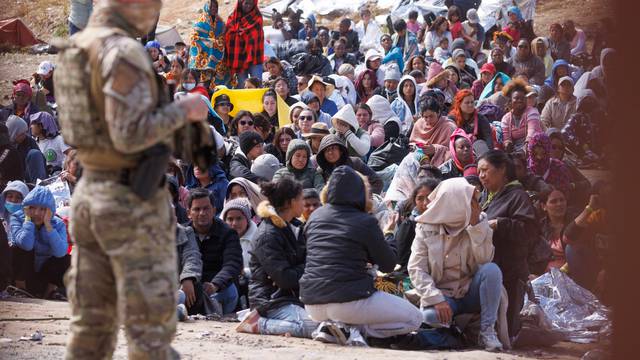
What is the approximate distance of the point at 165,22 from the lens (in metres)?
27.8

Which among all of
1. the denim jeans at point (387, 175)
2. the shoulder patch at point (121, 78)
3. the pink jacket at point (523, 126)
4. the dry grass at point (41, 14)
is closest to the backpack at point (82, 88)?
the shoulder patch at point (121, 78)

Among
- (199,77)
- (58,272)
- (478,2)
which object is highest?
(478,2)

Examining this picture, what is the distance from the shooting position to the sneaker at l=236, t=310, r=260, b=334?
24.7 ft

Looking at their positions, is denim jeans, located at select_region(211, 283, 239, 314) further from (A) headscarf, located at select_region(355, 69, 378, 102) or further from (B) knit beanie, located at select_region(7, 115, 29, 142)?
(A) headscarf, located at select_region(355, 69, 378, 102)

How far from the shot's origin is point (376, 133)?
1257 centimetres

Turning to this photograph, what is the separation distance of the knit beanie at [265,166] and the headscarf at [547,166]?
9.25 ft

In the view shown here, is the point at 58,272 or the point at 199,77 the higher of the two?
the point at 199,77

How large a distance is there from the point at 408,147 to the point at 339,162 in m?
2.30

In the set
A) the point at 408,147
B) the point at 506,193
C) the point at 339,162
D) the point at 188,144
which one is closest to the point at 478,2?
the point at 408,147

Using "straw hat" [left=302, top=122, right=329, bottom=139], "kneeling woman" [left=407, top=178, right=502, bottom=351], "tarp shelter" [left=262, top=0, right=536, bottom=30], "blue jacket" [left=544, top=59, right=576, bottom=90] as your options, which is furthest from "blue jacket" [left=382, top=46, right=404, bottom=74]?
"kneeling woman" [left=407, top=178, right=502, bottom=351]

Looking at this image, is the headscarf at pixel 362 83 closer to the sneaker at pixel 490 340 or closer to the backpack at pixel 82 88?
the sneaker at pixel 490 340

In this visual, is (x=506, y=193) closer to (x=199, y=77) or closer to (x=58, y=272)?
(x=58, y=272)

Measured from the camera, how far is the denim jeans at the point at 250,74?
16016 millimetres

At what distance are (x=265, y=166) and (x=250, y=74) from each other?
567 cm
